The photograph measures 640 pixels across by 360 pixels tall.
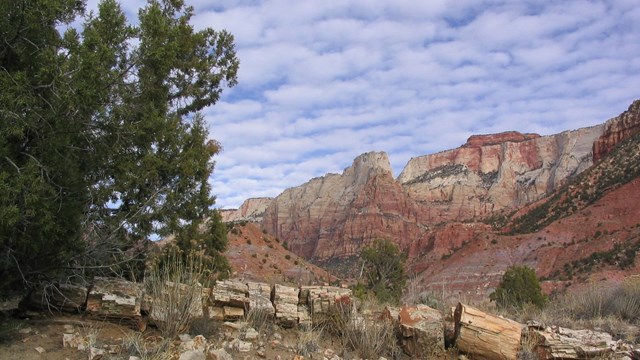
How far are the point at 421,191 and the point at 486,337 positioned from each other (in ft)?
429

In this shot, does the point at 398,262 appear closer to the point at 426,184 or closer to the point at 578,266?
the point at 578,266

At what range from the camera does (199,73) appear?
15.3 m

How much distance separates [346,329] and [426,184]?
136096mm

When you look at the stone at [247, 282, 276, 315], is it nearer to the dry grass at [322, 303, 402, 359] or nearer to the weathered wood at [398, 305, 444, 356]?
the dry grass at [322, 303, 402, 359]

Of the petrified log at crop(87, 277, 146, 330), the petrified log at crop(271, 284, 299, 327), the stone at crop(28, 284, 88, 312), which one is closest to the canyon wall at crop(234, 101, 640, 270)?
the petrified log at crop(271, 284, 299, 327)

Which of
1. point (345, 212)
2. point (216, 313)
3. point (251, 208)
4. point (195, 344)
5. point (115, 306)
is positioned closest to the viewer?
point (195, 344)

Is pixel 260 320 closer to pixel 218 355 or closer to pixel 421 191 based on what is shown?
pixel 218 355

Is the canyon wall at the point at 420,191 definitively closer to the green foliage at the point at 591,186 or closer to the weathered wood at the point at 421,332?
the green foliage at the point at 591,186

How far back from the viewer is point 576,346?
8.28 metres

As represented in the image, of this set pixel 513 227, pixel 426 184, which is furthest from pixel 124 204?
pixel 426 184

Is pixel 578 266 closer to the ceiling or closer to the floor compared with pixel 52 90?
closer to the floor

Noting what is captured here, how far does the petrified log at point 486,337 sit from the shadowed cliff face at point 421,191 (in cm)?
8547

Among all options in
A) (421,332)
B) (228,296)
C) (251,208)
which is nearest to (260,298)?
(228,296)

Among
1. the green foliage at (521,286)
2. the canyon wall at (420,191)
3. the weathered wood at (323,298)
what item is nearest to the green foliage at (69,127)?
the weathered wood at (323,298)
